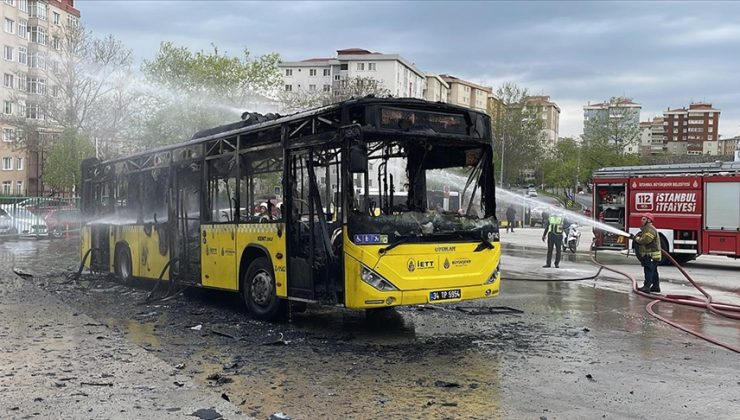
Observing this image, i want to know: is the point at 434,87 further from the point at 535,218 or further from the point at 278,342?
the point at 278,342

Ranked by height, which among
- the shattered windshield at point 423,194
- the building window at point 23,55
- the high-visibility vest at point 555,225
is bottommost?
the high-visibility vest at point 555,225

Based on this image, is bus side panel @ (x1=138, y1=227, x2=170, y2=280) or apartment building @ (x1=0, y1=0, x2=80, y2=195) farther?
apartment building @ (x1=0, y1=0, x2=80, y2=195)

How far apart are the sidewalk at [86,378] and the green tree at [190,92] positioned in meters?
28.4

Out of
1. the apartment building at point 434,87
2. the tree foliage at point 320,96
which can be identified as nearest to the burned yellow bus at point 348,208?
the tree foliage at point 320,96

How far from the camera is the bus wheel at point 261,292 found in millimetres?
9758

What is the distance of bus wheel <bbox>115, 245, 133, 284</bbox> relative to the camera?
48.3 feet

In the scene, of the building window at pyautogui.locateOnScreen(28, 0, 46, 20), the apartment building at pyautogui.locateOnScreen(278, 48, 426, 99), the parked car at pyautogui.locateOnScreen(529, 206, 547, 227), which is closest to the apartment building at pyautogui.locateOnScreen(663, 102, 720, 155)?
the apartment building at pyautogui.locateOnScreen(278, 48, 426, 99)

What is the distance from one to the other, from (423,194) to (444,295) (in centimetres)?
172

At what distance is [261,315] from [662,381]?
568 cm

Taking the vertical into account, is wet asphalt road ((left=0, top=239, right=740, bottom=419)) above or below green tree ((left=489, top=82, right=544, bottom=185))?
below

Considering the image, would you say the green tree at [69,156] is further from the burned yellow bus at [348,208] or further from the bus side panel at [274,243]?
the bus side panel at [274,243]

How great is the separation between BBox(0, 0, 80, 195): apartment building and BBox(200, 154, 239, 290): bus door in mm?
60998

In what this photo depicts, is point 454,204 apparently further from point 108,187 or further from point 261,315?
point 108,187

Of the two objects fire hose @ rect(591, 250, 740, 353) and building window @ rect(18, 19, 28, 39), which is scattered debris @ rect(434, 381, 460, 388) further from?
building window @ rect(18, 19, 28, 39)
